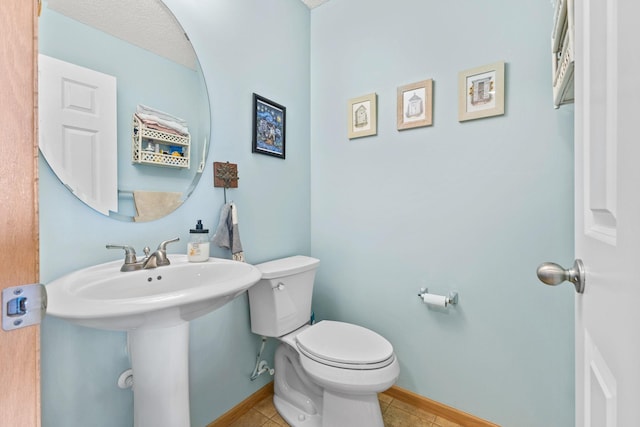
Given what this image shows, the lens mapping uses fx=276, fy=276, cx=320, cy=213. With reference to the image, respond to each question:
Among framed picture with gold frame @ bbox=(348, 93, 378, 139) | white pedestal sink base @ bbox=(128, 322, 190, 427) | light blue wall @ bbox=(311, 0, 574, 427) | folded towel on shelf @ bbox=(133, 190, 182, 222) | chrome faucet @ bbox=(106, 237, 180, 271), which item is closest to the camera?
white pedestal sink base @ bbox=(128, 322, 190, 427)

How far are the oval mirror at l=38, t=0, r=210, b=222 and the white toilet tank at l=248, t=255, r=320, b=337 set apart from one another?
0.56 metres

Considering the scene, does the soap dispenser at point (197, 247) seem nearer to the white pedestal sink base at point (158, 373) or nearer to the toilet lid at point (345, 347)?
the white pedestal sink base at point (158, 373)

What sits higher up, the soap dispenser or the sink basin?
the soap dispenser

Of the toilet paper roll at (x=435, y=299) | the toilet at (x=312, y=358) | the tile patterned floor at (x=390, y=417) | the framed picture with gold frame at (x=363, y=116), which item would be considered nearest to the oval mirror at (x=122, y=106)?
the toilet at (x=312, y=358)

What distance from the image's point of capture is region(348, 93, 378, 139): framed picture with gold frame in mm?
1623

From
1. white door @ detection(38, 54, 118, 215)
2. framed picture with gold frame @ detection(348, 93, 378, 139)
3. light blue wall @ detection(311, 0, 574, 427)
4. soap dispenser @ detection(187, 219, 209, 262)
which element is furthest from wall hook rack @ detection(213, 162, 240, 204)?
framed picture with gold frame @ detection(348, 93, 378, 139)

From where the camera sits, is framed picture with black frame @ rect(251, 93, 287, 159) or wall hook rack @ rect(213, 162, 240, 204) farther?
framed picture with black frame @ rect(251, 93, 287, 159)

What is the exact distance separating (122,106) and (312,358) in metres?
1.26

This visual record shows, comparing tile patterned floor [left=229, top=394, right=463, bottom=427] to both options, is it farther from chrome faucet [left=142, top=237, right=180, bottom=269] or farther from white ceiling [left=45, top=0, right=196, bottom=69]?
white ceiling [left=45, top=0, right=196, bottom=69]

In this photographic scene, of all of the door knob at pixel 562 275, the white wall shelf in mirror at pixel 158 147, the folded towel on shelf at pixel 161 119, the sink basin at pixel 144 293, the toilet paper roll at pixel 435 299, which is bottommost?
the toilet paper roll at pixel 435 299

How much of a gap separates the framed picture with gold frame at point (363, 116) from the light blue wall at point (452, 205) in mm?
41

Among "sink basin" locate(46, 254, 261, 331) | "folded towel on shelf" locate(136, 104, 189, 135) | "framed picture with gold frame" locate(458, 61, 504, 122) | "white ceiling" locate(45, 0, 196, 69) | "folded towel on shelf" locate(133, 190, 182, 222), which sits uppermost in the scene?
"white ceiling" locate(45, 0, 196, 69)

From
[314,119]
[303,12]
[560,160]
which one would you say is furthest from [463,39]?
[303,12]

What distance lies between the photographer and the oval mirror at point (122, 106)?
89 centimetres
